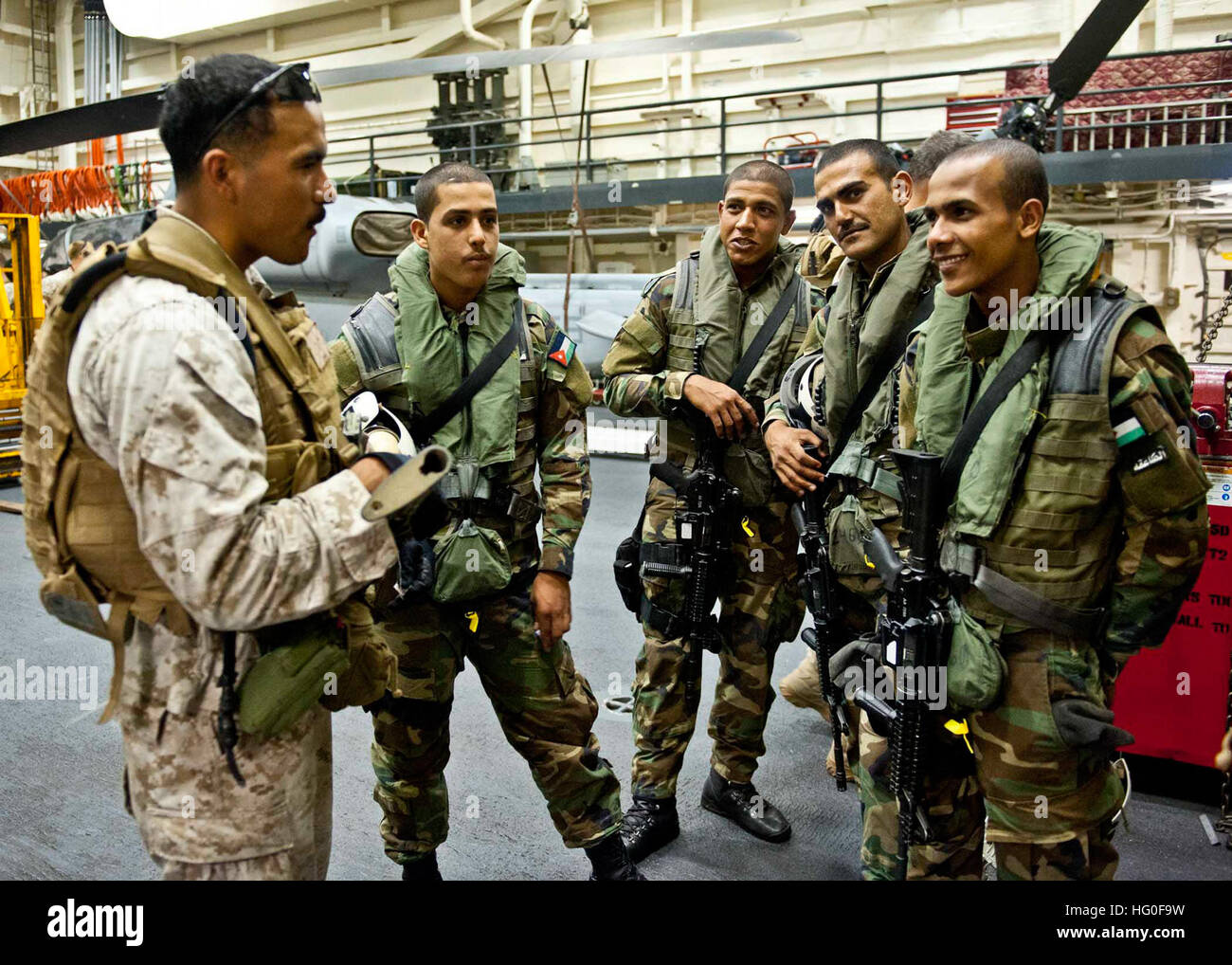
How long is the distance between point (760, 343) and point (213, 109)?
5.95ft

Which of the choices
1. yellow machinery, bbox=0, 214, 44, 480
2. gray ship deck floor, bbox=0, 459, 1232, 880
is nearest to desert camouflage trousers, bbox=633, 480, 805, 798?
gray ship deck floor, bbox=0, 459, 1232, 880

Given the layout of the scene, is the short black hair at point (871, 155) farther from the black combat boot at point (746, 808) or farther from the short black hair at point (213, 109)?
the black combat boot at point (746, 808)

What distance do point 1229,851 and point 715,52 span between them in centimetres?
1113

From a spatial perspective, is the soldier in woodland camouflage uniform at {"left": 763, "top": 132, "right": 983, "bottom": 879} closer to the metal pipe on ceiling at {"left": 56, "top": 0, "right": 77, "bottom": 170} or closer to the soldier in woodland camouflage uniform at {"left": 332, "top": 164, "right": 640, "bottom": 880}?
the soldier in woodland camouflage uniform at {"left": 332, "top": 164, "right": 640, "bottom": 880}

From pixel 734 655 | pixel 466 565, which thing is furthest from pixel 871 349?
pixel 466 565

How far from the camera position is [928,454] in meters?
1.85

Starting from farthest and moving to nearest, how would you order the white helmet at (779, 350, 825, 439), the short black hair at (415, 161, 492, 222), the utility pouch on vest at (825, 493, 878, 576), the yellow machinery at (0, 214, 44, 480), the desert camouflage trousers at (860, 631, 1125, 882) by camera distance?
the yellow machinery at (0, 214, 44, 480) < the white helmet at (779, 350, 825, 439) < the utility pouch on vest at (825, 493, 878, 576) < the short black hair at (415, 161, 492, 222) < the desert camouflage trousers at (860, 631, 1125, 882)

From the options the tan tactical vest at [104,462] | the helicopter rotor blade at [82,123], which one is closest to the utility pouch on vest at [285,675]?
the tan tactical vest at [104,462]

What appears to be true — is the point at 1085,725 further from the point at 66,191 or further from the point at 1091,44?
the point at 66,191

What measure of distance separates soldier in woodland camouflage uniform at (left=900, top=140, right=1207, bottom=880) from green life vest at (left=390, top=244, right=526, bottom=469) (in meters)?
1.07

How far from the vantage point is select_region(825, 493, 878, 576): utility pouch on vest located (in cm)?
242

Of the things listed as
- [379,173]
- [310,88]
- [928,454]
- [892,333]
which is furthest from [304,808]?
[379,173]

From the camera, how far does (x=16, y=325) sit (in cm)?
852

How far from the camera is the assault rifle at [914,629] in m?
1.81
